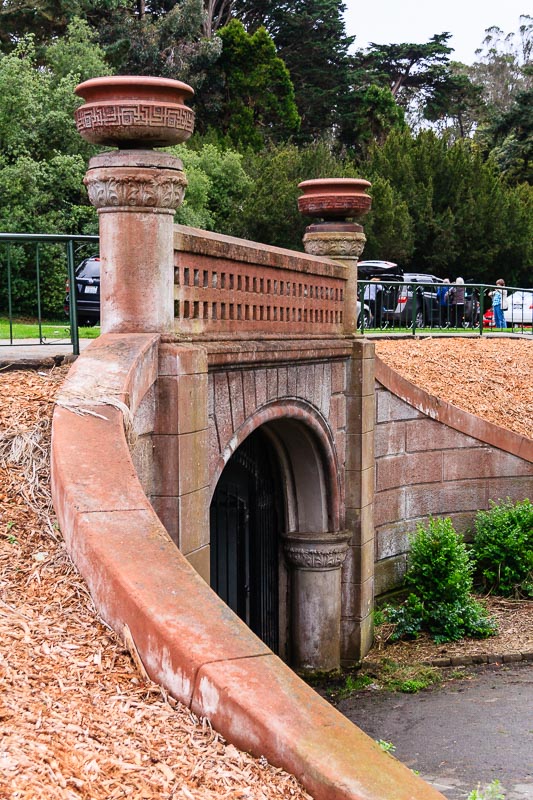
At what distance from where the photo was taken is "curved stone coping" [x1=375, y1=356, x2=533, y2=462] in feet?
39.8

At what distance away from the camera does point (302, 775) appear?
3291mm

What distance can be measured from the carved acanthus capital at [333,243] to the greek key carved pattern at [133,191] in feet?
15.3

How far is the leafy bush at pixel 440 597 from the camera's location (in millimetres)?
11758

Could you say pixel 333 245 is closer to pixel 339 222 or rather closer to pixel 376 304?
pixel 339 222

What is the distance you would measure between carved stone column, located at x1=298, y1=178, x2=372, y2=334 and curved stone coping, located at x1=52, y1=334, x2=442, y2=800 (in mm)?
5562

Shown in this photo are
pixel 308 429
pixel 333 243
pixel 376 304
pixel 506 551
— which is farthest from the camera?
pixel 376 304

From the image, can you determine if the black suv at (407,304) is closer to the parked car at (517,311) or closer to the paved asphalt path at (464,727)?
the parked car at (517,311)

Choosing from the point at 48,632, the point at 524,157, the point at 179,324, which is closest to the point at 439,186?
the point at 524,157

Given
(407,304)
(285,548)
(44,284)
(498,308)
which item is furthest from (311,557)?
(498,308)

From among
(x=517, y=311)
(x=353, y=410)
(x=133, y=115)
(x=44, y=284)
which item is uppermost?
(x=133, y=115)

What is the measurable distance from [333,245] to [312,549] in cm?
315

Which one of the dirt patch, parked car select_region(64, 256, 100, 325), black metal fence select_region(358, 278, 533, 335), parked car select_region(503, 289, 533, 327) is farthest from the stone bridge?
parked car select_region(503, 289, 533, 327)

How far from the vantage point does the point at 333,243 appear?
1051 centimetres

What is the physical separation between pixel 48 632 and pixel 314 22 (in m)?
46.7
